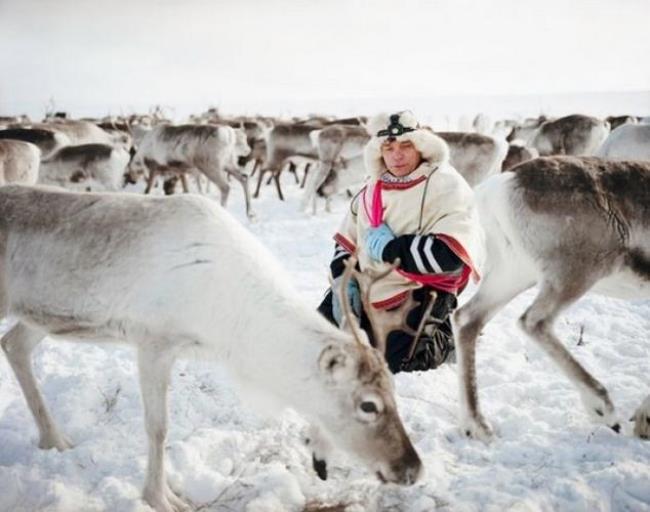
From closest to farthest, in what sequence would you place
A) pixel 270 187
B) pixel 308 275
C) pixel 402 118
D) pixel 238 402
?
pixel 402 118
pixel 238 402
pixel 308 275
pixel 270 187

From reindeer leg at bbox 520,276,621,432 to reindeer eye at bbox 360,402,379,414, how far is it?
55.1 inches

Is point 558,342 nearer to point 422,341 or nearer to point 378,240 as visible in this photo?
point 422,341

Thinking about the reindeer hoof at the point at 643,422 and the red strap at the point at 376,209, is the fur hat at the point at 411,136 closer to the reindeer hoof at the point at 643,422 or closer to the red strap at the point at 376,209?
the red strap at the point at 376,209

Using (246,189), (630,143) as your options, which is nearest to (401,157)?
(630,143)

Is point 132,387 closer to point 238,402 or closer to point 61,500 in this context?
point 238,402

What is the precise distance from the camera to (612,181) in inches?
119

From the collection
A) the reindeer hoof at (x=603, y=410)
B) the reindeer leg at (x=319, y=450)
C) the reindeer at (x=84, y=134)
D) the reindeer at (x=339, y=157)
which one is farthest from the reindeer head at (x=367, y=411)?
the reindeer at (x=84, y=134)

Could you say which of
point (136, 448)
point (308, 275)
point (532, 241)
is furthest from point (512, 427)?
point (308, 275)

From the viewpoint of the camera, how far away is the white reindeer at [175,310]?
2.02 meters

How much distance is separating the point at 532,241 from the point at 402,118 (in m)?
1.03

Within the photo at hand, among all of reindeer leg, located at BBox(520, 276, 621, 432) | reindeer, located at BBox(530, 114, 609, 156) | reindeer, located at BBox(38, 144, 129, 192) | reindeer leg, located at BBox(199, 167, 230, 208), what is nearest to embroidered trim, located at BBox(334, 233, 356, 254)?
reindeer leg, located at BBox(520, 276, 621, 432)

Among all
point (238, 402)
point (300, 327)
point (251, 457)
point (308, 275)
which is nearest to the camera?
point (300, 327)

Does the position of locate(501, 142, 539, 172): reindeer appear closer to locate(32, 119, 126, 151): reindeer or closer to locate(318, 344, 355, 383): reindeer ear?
locate(32, 119, 126, 151): reindeer

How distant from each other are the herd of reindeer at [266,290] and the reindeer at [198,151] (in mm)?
7011
